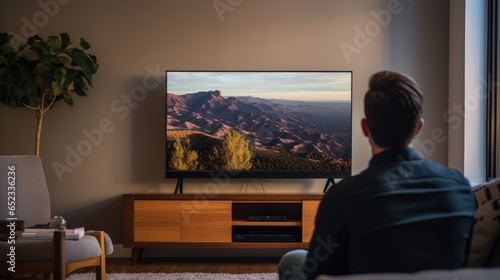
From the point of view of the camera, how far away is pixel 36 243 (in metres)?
3.40

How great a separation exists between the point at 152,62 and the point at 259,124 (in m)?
1.09

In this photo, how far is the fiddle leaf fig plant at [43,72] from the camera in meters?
5.08

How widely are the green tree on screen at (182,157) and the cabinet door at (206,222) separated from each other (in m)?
0.34

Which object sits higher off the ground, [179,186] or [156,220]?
[179,186]

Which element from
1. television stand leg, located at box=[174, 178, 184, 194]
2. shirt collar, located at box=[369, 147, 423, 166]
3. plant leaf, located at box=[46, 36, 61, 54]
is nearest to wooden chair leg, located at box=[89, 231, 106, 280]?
television stand leg, located at box=[174, 178, 184, 194]

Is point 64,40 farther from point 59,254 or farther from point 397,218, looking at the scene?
point 397,218

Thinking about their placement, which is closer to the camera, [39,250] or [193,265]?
[39,250]

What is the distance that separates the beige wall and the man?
387cm

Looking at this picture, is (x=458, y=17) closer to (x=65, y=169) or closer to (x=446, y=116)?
(x=446, y=116)

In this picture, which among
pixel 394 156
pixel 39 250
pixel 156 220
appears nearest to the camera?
pixel 394 156

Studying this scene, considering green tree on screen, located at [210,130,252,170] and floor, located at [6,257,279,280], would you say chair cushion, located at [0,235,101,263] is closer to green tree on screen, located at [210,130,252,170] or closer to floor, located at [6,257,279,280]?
floor, located at [6,257,279,280]

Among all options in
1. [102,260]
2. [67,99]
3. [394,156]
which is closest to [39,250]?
[102,260]

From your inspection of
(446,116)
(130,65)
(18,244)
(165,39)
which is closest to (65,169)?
(130,65)

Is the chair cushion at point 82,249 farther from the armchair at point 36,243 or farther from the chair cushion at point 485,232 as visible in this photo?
the chair cushion at point 485,232
